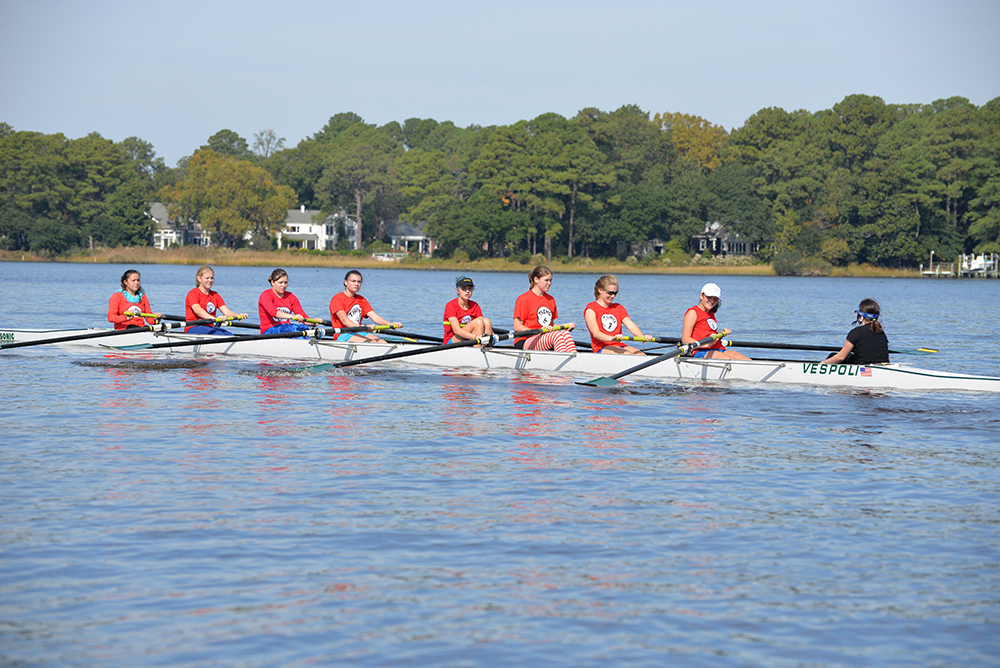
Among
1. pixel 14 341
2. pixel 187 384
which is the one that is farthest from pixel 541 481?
pixel 14 341

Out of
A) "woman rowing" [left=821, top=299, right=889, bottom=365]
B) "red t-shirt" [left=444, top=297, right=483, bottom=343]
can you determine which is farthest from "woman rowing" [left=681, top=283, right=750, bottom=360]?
"red t-shirt" [left=444, top=297, right=483, bottom=343]

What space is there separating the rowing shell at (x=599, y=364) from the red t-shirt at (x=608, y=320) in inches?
10.6

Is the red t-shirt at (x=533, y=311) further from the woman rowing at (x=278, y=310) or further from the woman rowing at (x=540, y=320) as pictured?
the woman rowing at (x=278, y=310)

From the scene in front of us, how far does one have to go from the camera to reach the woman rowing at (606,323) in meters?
15.5

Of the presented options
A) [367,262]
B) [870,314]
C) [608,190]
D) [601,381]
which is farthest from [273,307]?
[367,262]

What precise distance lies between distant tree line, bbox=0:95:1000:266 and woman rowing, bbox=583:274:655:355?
266 ft

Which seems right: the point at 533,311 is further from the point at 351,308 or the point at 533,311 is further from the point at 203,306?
the point at 203,306

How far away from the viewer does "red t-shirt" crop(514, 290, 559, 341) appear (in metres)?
16.3

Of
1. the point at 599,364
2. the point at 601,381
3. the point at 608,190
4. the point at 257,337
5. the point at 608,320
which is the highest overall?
the point at 608,190

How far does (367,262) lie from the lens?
349 feet

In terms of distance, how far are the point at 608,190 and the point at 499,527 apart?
94657 mm

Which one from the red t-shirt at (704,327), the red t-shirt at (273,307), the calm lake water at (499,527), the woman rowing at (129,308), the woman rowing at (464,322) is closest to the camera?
the calm lake water at (499,527)

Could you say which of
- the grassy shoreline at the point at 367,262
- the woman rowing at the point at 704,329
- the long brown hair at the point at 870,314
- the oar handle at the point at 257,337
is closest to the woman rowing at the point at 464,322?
the oar handle at the point at 257,337

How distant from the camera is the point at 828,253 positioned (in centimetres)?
9319
